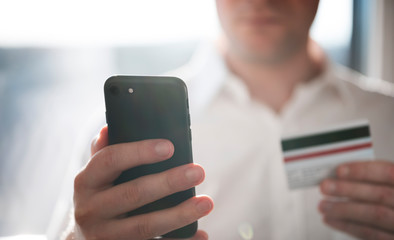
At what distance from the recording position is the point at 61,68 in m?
0.62

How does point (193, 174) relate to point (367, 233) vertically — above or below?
above

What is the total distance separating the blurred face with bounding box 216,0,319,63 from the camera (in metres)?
0.59

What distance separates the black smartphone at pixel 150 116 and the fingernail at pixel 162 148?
3 centimetres

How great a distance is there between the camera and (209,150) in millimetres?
641

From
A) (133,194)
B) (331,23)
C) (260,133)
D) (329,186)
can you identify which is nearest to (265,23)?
(331,23)

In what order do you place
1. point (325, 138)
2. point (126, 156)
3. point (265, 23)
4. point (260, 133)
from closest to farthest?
point (126, 156)
point (325, 138)
point (265, 23)
point (260, 133)

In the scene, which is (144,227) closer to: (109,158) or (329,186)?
(109,158)

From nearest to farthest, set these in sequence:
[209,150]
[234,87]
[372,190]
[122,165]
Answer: [122,165], [372,190], [209,150], [234,87]

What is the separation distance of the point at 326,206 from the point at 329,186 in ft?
0.28

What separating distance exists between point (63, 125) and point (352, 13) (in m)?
0.90

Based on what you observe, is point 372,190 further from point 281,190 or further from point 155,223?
point 155,223

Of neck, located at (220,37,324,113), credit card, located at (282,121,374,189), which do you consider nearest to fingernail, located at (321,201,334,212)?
credit card, located at (282,121,374,189)

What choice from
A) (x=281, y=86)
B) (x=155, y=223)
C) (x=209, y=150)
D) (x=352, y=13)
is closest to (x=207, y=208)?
(x=155, y=223)

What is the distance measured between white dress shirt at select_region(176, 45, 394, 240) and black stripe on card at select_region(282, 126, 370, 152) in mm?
139
